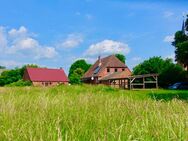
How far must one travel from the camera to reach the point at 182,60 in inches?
1971

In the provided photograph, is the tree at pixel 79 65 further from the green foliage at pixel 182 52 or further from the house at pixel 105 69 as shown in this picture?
the green foliage at pixel 182 52

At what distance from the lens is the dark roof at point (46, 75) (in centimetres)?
9388

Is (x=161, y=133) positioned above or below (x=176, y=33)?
→ below

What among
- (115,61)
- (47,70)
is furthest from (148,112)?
(47,70)

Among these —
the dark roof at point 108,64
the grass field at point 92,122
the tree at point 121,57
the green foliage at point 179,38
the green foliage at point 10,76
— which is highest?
the tree at point 121,57

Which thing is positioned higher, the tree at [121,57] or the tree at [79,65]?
the tree at [121,57]

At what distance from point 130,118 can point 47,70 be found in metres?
93.7

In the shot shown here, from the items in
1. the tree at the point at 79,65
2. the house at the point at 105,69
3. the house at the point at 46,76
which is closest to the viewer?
the house at the point at 105,69

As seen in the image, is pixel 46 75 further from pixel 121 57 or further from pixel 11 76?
pixel 121 57

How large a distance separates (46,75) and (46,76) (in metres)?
0.45

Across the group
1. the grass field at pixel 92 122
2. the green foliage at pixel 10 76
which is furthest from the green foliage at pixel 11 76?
the grass field at pixel 92 122

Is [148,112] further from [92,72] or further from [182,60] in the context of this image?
[92,72]

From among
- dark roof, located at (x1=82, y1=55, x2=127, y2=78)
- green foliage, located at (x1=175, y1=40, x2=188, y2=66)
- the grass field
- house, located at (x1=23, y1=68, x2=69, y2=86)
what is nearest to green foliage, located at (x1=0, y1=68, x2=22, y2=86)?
house, located at (x1=23, y1=68, x2=69, y2=86)

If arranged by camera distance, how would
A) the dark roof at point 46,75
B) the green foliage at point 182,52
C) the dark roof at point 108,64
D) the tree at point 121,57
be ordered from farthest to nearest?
the tree at point 121,57, the dark roof at point 46,75, the dark roof at point 108,64, the green foliage at point 182,52
